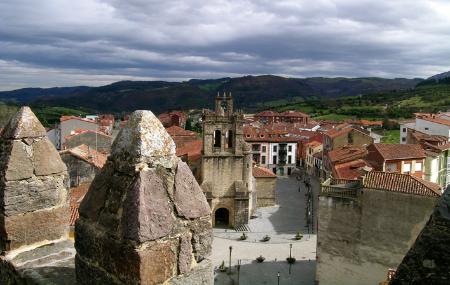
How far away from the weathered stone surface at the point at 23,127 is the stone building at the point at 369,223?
17.8 meters

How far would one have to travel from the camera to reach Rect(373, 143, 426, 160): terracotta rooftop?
34641mm

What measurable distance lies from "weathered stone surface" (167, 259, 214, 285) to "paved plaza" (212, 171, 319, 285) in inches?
824

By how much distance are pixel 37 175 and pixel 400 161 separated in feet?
110

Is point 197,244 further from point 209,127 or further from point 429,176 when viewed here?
point 429,176

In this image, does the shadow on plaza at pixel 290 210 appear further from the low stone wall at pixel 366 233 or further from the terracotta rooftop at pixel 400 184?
the terracotta rooftop at pixel 400 184

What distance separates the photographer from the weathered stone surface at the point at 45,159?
18.5ft

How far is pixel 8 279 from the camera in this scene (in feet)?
17.2

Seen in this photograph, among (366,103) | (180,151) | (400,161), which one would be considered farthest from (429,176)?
(366,103)

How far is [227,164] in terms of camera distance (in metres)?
36.0

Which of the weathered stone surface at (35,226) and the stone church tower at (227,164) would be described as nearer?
the weathered stone surface at (35,226)

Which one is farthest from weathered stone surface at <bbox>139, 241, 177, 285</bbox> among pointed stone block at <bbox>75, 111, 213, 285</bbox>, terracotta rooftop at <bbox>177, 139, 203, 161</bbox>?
terracotta rooftop at <bbox>177, 139, 203, 161</bbox>

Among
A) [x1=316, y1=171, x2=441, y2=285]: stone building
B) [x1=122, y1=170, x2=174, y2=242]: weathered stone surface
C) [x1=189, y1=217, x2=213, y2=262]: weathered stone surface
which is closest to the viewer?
[x1=122, y1=170, x2=174, y2=242]: weathered stone surface

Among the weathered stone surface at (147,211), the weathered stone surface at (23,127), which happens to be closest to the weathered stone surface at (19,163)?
the weathered stone surface at (23,127)

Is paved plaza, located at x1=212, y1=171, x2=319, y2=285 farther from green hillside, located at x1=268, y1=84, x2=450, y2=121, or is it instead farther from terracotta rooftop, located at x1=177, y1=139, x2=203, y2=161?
green hillside, located at x1=268, y1=84, x2=450, y2=121
